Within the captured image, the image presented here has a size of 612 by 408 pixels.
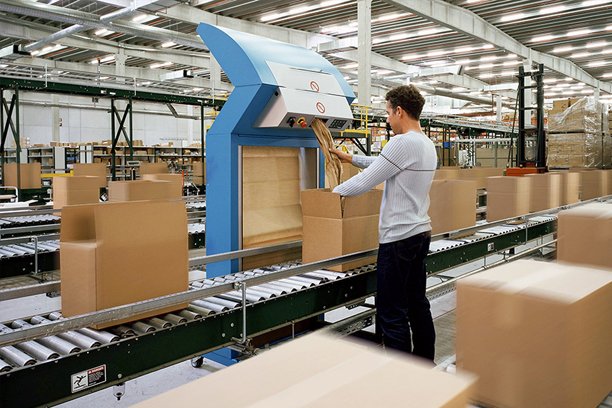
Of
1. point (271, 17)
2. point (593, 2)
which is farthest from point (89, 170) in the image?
point (593, 2)

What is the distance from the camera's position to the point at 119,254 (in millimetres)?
2703

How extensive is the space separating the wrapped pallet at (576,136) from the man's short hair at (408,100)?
753 cm

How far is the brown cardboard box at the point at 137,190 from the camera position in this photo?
255 inches

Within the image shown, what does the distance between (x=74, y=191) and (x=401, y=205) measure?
5.93 meters

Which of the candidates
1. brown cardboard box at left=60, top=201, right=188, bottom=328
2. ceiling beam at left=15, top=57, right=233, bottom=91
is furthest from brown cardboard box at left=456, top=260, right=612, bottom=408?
ceiling beam at left=15, top=57, right=233, bottom=91

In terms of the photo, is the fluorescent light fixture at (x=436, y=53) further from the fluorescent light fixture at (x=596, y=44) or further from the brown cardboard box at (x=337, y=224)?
the brown cardboard box at (x=337, y=224)

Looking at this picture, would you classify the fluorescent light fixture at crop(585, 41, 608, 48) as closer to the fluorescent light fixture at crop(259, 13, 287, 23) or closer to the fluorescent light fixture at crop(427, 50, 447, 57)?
the fluorescent light fixture at crop(427, 50, 447, 57)

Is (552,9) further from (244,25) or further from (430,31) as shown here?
(244,25)

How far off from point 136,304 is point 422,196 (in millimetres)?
1744

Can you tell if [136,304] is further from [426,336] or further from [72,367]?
[426,336]

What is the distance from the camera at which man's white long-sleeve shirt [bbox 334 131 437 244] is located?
123 inches

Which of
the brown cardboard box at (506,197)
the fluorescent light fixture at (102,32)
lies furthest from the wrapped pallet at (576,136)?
the fluorescent light fixture at (102,32)

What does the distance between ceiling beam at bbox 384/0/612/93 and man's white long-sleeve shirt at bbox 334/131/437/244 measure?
30.7 feet

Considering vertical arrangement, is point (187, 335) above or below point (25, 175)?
below
